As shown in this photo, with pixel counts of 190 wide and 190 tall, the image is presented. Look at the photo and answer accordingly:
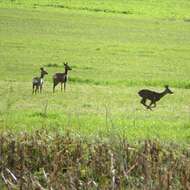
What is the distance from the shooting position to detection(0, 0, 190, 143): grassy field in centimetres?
1550

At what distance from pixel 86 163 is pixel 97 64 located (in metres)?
27.3

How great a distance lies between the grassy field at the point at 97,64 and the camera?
50.9ft

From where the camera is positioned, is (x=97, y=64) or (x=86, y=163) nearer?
(x=86, y=163)

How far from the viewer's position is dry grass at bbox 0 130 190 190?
5.19 m

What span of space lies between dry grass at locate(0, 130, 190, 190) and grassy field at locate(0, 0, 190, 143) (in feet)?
1.40

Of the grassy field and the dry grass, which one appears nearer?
the dry grass

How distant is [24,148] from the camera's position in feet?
27.7

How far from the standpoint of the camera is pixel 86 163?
24.4ft

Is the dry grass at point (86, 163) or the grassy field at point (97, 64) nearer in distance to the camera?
the dry grass at point (86, 163)

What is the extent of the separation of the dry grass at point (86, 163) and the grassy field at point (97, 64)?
1.40ft

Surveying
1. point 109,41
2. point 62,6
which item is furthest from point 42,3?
point 109,41

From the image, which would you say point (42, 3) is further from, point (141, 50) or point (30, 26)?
point (141, 50)

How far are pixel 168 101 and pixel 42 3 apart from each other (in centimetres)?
5257

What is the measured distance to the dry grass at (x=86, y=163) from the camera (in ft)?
17.0
